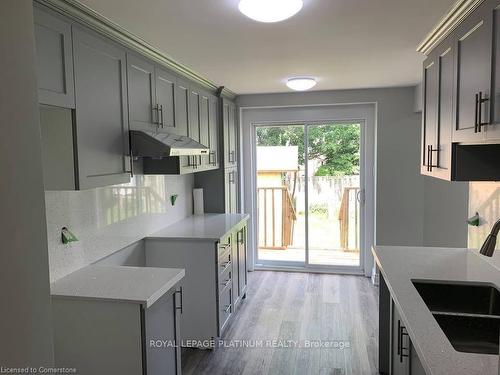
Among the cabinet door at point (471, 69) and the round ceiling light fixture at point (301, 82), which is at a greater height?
the round ceiling light fixture at point (301, 82)

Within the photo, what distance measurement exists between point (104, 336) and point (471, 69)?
87.4 inches

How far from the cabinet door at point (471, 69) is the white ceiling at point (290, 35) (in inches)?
8.5

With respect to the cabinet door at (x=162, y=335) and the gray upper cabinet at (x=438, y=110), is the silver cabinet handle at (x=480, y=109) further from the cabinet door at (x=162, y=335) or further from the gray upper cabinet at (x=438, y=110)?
the cabinet door at (x=162, y=335)

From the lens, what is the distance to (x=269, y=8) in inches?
71.0

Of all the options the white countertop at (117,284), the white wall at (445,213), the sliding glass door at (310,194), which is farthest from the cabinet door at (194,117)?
the white wall at (445,213)

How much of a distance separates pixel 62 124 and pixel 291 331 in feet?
8.56

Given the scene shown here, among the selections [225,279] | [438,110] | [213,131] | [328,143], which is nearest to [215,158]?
[213,131]

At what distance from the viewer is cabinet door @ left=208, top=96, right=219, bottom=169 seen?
4023 millimetres

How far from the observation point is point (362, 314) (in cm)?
383

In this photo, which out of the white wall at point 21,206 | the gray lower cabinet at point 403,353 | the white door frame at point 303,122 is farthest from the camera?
the white door frame at point 303,122

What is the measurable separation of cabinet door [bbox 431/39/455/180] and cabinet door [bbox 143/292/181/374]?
1708 mm

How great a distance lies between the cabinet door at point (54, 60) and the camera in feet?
5.51

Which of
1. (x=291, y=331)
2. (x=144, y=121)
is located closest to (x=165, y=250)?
(x=144, y=121)

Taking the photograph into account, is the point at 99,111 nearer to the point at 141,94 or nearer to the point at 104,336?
the point at 141,94
